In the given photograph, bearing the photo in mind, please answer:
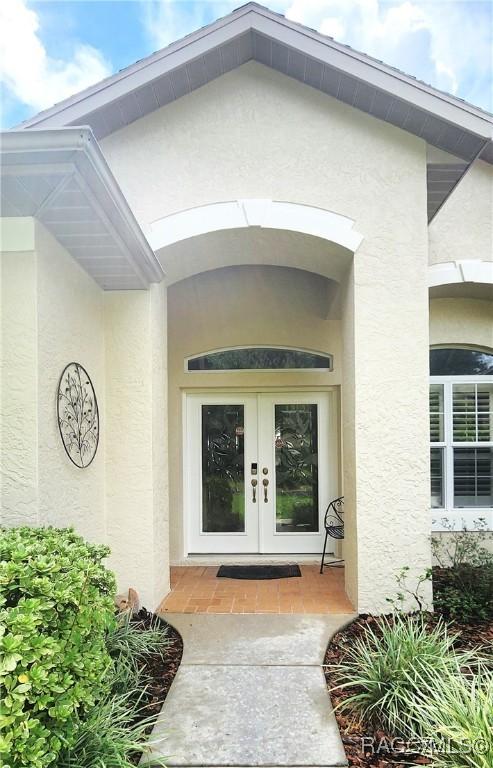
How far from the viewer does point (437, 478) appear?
25.6 feet

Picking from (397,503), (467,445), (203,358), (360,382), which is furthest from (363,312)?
(467,445)

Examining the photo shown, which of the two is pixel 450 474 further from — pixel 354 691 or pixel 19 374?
pixel 19 374

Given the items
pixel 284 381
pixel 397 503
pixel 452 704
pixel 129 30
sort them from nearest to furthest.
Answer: pixel 452 704 → pixel 129 30 → pixel 397 503 → pixel 284 381

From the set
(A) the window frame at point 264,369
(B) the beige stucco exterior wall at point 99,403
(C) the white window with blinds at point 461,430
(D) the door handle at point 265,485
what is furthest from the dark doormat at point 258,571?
(A) the window frame at point 264,369

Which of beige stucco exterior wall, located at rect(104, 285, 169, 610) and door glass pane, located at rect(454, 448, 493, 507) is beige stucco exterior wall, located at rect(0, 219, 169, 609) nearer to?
beige stucco exterior wall, located at rect(104, 285, 169, 610)

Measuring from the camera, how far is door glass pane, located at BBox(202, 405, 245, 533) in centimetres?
786

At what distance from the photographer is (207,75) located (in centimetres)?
545

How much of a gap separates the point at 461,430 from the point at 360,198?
4.27 m

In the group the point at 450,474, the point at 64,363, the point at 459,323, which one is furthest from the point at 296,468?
the point at 64,363

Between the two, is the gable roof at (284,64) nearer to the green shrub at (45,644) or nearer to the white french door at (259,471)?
the white french door at (259,471)

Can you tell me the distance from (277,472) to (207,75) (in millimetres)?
5574

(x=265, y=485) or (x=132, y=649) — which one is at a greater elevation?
(x=265, y=485)

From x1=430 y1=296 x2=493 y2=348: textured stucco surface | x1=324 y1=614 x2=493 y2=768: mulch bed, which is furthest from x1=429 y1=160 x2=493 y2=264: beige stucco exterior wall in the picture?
x1=324 y1=614 x2=493 y2=768: mulch bed

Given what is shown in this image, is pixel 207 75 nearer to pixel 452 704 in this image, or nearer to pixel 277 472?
pixel 277 472
